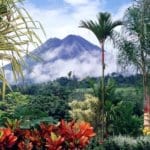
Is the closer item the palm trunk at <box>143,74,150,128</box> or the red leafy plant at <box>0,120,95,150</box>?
the red leafy plant at <box>0,120,95,150</box>

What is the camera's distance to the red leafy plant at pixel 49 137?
16.8ft

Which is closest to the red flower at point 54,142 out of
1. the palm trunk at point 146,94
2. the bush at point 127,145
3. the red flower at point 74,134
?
the red flower at point 74,134

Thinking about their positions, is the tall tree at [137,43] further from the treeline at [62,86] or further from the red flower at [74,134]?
the red flower at [74,134]

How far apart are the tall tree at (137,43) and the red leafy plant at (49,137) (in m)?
20.8

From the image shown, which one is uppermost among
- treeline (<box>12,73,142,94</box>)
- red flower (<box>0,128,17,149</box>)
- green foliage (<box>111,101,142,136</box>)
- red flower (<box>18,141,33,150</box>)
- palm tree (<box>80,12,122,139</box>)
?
palm tree (<box>80,12,122,139</box>)

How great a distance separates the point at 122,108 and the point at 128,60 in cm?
512

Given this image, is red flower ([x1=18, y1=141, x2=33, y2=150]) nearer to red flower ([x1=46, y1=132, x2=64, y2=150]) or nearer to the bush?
red flower ([x1=46, y1=132, x2=64, y2=150])

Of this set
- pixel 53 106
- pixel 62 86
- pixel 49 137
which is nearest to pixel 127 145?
pixel 49 137

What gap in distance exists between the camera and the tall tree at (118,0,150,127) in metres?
26.5

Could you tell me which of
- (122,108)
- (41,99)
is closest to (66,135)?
(122,108)

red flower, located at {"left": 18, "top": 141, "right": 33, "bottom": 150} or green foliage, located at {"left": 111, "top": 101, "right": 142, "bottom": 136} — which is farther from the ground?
red flower, located at {"left": 18, "top": 141, "right": 33, "bottom": 150}

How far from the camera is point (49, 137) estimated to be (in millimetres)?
5191

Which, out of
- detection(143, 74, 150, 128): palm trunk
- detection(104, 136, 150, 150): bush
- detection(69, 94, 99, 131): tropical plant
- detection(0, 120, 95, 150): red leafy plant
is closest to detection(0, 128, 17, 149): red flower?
detection(0, 120, 95, 150): red leafy plant

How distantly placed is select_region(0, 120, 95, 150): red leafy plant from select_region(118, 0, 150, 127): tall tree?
68.4 feet
